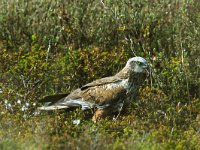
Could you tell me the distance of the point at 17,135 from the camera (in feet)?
21.7

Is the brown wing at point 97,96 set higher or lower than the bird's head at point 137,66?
lower

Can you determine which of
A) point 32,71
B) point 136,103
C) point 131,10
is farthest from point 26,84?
point 131,10

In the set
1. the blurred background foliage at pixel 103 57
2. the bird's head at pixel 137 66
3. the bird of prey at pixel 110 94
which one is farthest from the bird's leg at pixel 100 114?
the bird's head at pixel 137 66

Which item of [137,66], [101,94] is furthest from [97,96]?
[137,66]

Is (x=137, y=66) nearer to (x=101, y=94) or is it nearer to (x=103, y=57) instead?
(x=101, y=94)

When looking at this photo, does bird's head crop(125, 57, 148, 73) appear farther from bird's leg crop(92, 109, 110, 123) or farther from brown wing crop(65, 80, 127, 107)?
bird's leg crop(92, 109, 110, 123)

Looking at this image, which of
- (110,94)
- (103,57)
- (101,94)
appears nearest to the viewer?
(110,94)

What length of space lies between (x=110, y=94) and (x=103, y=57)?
1.50 m

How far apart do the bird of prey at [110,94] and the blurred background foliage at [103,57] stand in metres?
0.17

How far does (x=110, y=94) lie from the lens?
806cm

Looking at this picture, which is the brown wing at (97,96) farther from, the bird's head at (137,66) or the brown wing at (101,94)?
the bird's head at (137,66)

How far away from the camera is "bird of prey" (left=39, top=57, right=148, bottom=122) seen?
26.3 ft

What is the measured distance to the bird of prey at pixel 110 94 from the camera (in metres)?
8.03

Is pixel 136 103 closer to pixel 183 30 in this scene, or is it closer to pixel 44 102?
pixel 44 102
